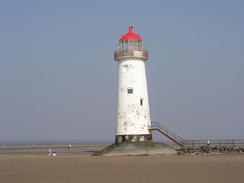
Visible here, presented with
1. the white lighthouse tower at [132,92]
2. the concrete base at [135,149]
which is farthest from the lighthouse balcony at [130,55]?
the concrete base at [135,149]

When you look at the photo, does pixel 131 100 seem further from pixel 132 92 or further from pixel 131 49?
pixel 131 49

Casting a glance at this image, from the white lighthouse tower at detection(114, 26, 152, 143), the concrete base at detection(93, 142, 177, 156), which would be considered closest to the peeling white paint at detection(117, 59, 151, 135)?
the white lighthouse tower at detection(114, 26, 152, 143)

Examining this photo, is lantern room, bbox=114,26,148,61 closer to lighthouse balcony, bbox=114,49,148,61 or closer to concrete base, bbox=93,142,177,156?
lighthouse balcony, bbox=114,49,148,61

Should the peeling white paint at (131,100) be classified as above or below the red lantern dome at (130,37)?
below

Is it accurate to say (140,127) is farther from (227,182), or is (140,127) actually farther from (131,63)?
(227,182)

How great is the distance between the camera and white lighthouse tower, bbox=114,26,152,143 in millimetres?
34094

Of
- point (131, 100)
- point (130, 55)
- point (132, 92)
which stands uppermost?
point (130, 55)

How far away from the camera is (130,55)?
3416 cm

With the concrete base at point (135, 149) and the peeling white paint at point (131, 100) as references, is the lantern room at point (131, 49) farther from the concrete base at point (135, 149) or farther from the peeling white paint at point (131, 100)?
the concrete base at point (135, 149)

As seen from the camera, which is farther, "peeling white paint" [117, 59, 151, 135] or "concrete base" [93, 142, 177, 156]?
"peeling white paint" [117, 59, 151, 135]

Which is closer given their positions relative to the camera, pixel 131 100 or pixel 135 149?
pixel 135 149

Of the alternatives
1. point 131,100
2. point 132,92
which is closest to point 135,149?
point 131,100

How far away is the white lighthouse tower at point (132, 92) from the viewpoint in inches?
1342

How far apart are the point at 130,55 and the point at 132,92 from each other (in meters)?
2.67
